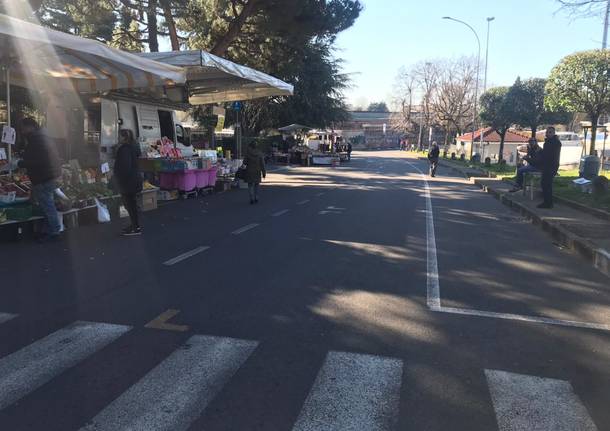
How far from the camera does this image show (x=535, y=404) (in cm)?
351

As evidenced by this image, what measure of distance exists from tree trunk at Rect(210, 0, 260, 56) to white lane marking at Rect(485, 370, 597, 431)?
19.1 m

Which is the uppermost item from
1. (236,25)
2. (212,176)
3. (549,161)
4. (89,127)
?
(236,25)

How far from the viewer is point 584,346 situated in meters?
4.61

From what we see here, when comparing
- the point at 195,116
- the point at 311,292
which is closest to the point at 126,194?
the point at 311,292

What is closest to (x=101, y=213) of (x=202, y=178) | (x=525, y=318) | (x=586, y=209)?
(x=202, y=178)

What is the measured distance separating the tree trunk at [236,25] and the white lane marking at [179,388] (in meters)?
18.3

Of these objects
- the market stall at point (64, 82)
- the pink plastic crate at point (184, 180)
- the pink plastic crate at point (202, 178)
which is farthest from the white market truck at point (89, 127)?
the pink plastic crate at point (202, 178)

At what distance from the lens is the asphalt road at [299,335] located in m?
3.37

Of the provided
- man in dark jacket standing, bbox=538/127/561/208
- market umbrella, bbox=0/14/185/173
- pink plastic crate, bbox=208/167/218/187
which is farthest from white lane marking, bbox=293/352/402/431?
pink plastic crate, bbox=208/167/218/187

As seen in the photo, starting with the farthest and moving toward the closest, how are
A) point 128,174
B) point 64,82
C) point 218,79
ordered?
point 218,79 < point 64,82 < point 128,174

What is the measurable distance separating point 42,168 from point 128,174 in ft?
4.58

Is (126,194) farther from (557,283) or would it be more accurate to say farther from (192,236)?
(557,283)

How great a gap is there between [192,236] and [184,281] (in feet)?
10.3

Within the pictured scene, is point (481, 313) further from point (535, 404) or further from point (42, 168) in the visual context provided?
point (42, 168)
